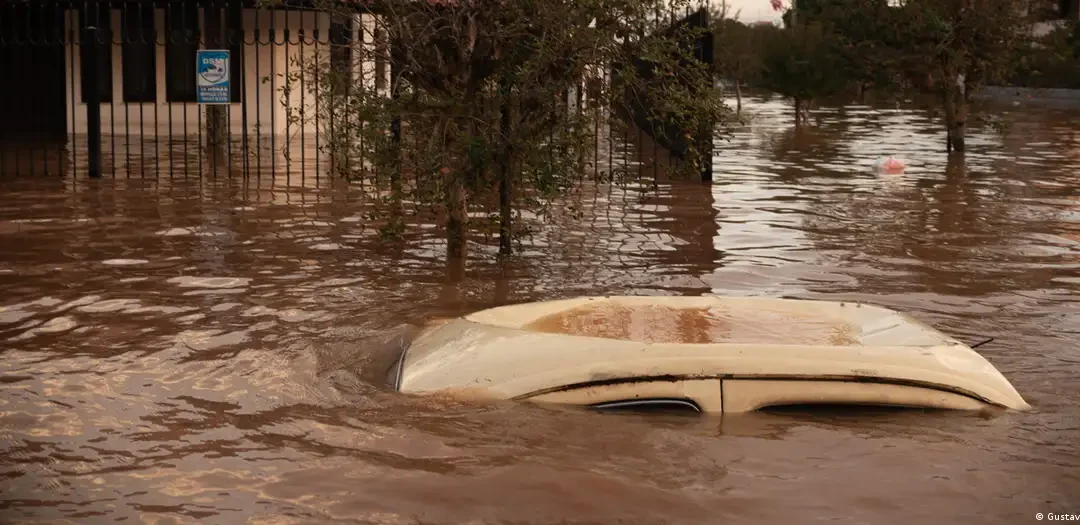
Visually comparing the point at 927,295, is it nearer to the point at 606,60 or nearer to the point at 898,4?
the point at 606,60

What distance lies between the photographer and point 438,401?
5.95m

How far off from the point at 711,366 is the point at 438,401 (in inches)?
47.2

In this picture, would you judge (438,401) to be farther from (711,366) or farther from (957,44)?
(957,44)

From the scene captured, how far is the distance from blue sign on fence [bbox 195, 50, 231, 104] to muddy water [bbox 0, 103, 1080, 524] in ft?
6.26

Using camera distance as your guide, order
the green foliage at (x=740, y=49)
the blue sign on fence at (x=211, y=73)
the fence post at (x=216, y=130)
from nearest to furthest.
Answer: the blue sign on fence at (x=211, y=73), the fence post at (x=216, y=130), the green foliage at (x=740, y=49)

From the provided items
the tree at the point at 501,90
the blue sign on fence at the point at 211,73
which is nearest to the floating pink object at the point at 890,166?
the blue sign on fence at the point at 211,73

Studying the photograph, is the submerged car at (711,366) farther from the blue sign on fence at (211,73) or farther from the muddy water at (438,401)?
the blue sign on fence at (211,73)

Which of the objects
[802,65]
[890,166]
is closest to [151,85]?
[802,65]

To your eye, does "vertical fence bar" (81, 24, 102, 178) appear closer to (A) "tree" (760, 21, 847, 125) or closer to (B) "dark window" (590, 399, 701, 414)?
(B) "dark window" (590, 399, 701, 414)

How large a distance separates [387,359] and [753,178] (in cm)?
1088

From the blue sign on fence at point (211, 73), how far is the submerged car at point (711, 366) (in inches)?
435

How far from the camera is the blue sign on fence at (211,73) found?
16.5 metres

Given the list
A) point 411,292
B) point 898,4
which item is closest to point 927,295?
point 411,292

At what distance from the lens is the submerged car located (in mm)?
5559
